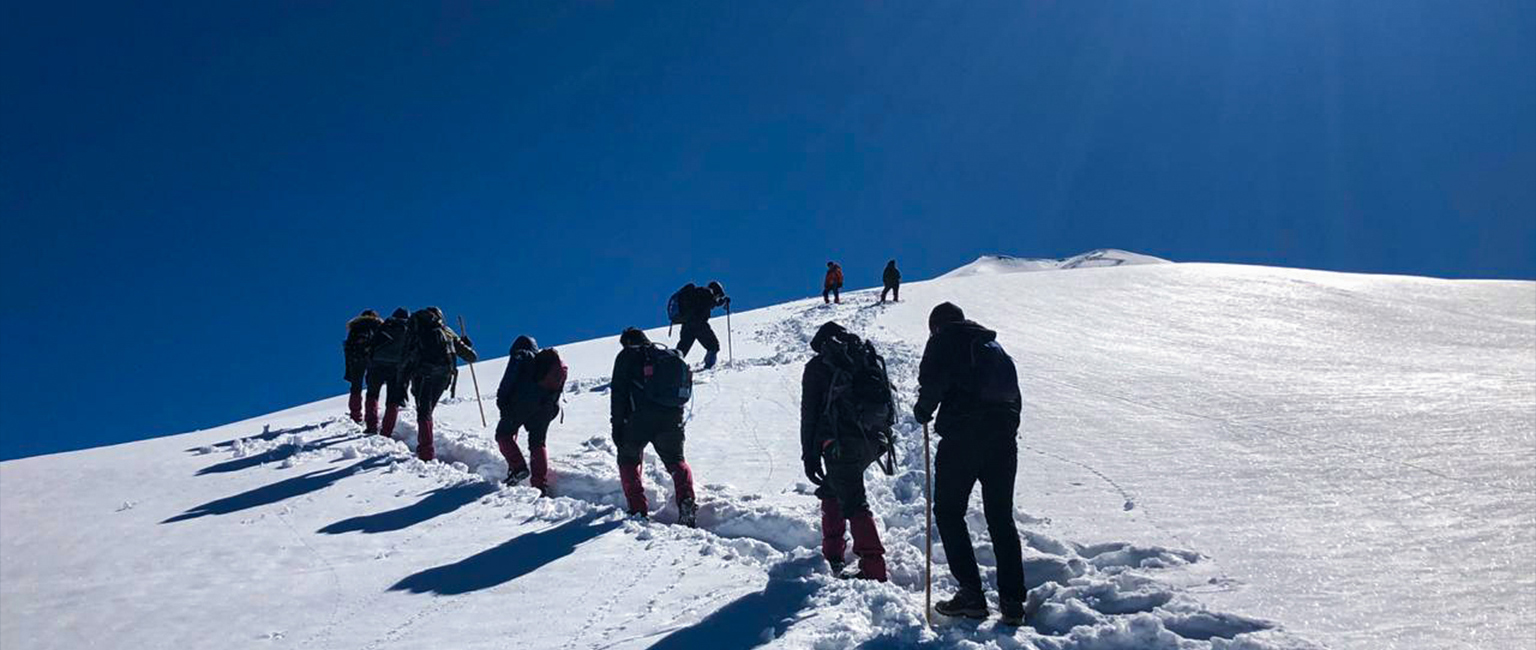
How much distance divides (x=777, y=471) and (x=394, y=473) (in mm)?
4484

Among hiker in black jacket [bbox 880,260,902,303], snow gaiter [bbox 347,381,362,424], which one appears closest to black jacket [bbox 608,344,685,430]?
snow gaiter [bbox 347,381,362,424]

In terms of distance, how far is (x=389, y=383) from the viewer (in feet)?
38.4

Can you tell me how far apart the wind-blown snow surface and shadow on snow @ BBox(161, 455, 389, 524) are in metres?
0.05

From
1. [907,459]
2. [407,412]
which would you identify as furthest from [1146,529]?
[407,412]

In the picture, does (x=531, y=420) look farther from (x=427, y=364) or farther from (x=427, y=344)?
(x=427, y=344)

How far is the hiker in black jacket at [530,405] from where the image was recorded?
28.6ft

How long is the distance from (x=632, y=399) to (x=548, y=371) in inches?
70.9

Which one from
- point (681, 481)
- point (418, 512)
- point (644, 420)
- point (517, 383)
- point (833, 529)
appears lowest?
point (833, 529)

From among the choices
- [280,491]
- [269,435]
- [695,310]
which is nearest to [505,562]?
[280,491]

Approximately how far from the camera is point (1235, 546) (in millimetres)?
5723

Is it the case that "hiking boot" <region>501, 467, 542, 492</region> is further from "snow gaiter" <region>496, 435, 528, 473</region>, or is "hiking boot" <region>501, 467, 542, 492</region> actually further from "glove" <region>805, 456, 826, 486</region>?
"glove" <region>805, 456, 826, 486</region>

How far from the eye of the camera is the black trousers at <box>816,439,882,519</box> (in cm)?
562

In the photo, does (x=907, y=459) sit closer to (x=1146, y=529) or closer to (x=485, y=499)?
(x=1146, y=529)

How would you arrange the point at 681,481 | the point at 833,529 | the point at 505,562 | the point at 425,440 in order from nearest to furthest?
the point at 833,529 → the point at 505,562 → the point at 681,481 → the point at 425,440
